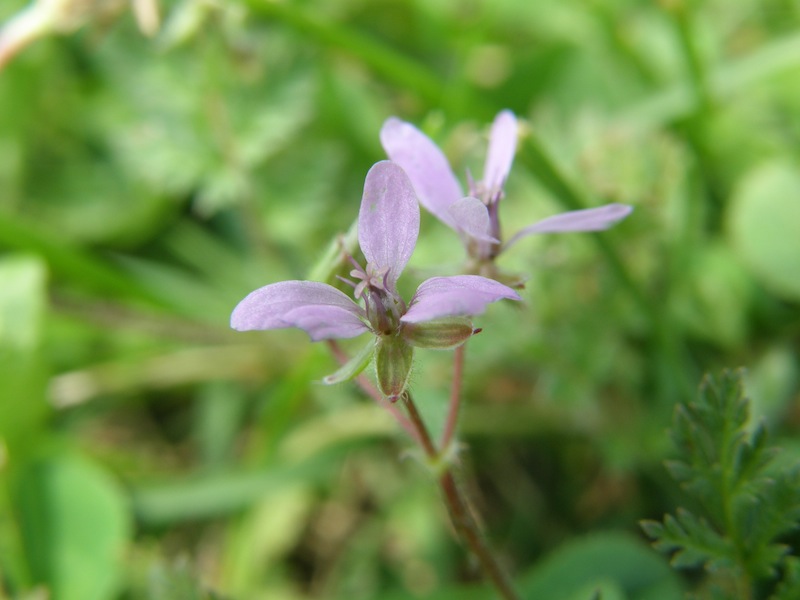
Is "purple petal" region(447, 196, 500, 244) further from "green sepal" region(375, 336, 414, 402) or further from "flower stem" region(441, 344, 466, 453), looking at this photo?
"flower stem" region(441, 344, 466, 453)

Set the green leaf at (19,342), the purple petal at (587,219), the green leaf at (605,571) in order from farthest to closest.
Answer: the green leaf at (19,342)
the green leaf at (605,571)
the purple petal at (587,219)

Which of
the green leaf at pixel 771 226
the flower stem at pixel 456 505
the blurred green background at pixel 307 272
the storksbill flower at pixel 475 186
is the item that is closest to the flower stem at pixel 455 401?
the flower stem at pixel 456 505

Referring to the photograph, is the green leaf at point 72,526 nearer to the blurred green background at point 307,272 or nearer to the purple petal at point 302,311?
the blurred green background at point 307,272

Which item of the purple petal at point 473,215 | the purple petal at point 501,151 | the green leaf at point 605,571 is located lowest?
the green leaf at point 605,571

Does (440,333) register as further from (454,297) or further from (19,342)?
(19,342)

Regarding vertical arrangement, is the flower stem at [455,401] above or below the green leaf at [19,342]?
below

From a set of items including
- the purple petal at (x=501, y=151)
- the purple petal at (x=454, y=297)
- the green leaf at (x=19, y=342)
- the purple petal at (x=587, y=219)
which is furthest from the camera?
the green leaf at (x=19, y=342)
